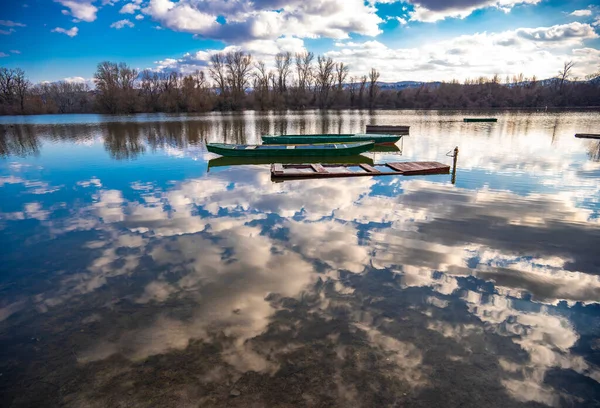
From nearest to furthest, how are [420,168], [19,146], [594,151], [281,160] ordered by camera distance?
[420,168] < [281,160] < [594,151] < [19,146]

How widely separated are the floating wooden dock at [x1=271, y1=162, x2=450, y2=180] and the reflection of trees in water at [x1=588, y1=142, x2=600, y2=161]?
499 inches

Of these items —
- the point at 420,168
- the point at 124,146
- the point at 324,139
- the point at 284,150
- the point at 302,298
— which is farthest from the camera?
the point at 124,146

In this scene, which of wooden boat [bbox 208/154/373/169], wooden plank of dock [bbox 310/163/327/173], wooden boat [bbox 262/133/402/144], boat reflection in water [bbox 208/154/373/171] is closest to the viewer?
wooden plank of dock [bbox 310/163/327/173]

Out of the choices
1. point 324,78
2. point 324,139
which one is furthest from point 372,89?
point 324,139

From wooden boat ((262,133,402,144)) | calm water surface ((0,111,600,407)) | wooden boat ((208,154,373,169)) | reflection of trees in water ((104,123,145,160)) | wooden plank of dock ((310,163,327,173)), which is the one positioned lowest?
calm water surface ((0,111,600,407))

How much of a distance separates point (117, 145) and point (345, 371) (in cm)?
3215

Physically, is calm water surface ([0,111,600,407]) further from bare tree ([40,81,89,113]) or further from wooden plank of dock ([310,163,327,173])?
bare tree ([40,81,89,113])

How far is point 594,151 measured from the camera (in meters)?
24.5

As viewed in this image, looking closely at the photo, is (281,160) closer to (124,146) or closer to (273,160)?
(273,160)

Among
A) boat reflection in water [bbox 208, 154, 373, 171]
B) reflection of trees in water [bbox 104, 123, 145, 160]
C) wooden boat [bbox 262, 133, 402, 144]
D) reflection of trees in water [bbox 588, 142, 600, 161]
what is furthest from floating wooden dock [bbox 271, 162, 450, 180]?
reflection of trees in water [bbox 104, 123, 145, 160]

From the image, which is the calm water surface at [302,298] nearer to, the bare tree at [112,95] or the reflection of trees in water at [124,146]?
the reflection of trees in water at [124,146]

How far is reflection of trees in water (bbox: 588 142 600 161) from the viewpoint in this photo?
72.8 feet

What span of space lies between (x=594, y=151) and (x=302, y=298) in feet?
96.4

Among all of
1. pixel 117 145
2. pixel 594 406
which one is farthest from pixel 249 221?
pixel 117 145
